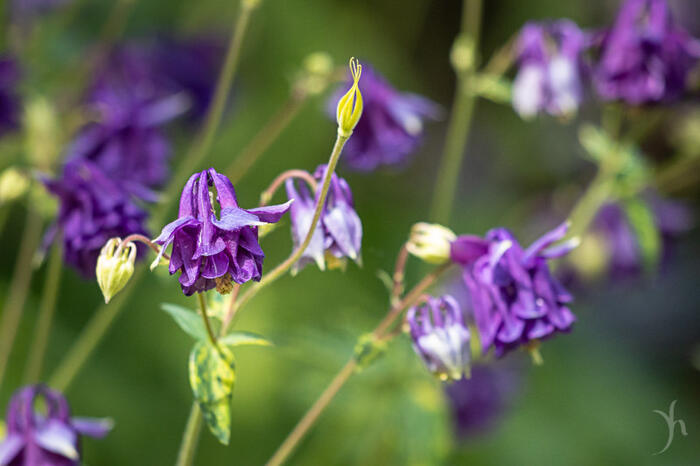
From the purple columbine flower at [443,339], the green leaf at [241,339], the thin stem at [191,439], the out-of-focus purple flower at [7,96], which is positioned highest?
the out-of-focus purple flower at [7,96]

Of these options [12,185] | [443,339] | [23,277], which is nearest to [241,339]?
Result: [443,339]

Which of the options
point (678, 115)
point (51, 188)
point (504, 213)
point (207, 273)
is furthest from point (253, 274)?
point (504, 213)

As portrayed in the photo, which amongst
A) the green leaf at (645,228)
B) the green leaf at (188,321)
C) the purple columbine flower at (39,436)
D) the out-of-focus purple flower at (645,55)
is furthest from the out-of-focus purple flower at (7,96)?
the green leaf at (645,228)

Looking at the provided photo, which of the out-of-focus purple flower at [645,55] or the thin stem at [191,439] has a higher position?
the out-of-focus purple flower at [645,55]

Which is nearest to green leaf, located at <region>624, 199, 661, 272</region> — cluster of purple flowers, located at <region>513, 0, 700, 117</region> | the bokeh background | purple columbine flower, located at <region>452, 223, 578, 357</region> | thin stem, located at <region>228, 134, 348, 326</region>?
cluster of purple flowers, located at <region>513, 0, 700, 117</region>

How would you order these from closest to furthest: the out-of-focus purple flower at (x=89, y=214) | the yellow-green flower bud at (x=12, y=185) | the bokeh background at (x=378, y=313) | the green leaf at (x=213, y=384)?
the green leaf at (x=213, y=384), the out-of-focus purple flower at (x=89, y=214), the yellow-green flower bud at (x=12, y=185), the bokeh background at (x=378, y=313)

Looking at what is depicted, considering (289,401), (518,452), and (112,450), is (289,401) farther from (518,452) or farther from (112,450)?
(518,452)

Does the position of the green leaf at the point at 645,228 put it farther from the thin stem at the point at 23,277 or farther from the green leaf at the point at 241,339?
the thin stem at the point at 23,277
